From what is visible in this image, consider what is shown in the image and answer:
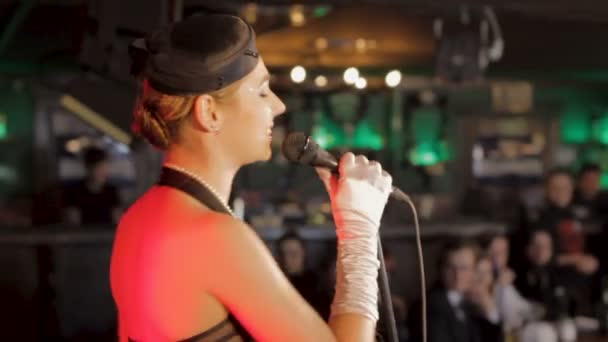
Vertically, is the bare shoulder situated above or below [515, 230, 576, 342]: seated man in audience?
above

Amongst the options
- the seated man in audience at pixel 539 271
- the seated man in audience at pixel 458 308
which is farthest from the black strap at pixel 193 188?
the seated man in audience at pixel 539 271

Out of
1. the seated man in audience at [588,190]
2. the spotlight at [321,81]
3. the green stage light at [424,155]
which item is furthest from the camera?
the green stage light at [424,155]

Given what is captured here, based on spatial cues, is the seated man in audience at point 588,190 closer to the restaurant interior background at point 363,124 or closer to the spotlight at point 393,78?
the restaurant interior background at point 363,124

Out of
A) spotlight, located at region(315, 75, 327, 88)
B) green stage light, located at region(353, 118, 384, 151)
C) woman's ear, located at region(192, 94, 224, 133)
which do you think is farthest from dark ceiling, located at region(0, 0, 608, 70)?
woman's ear, located at region(192, 94, 224, 133)

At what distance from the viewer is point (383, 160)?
7.90 metres

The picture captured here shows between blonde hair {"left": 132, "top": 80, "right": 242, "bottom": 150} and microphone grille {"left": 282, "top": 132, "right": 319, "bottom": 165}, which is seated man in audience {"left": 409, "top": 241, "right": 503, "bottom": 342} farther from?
blonde hair {"left": 132, "top": 80, "right": 242, "bottom": 150}

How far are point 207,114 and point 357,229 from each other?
32 centimetres

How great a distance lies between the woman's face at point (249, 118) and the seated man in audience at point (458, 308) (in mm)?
2890

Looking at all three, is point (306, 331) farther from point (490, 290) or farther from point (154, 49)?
point (490, 290)

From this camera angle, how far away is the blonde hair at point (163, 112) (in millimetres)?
1234

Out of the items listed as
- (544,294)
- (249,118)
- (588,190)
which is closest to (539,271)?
(544,294)

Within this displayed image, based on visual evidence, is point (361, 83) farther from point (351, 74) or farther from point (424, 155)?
point (424, 155)

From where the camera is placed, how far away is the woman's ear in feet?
4.03

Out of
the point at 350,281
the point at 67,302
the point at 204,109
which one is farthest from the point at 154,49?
the point at 67,302
